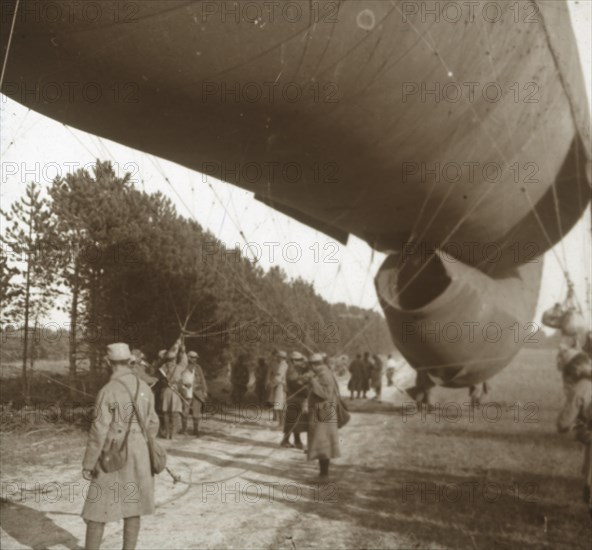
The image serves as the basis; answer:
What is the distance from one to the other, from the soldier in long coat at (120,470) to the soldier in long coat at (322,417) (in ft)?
11.8

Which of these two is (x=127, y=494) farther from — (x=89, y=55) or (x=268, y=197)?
(x=268, y=197)

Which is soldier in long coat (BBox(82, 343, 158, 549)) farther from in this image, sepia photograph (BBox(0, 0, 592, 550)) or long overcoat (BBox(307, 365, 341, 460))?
long overcoat (BBox(307, 365, 341, 460))

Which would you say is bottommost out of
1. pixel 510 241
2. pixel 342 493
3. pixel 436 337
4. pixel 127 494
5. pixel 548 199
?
pixel 342 493

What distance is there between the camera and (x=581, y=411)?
5223 millimetres

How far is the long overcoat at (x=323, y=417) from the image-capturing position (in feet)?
25.0

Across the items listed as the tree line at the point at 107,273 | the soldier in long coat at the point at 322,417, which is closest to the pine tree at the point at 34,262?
the tree line at the point at 107,273

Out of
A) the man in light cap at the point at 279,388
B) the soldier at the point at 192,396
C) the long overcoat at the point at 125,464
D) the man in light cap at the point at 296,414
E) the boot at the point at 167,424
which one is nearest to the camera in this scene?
the long overcoat at the point at 125,464

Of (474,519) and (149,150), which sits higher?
(149,150)

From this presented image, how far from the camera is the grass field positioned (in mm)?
5070

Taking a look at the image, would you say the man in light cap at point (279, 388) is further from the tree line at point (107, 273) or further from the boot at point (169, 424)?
the boot at point (169, 424)

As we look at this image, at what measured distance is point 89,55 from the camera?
12.6 ft

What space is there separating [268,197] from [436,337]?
8.81 ft

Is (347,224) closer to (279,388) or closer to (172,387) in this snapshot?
(172,387)

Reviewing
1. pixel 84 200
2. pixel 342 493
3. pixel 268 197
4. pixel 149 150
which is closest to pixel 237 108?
pixel 149 150
